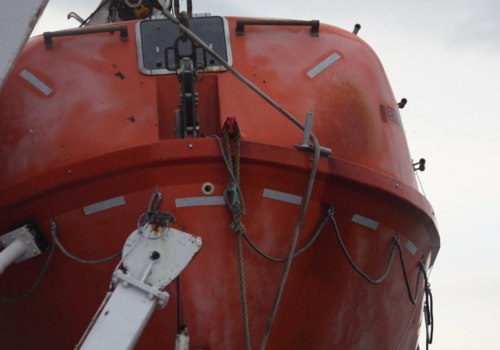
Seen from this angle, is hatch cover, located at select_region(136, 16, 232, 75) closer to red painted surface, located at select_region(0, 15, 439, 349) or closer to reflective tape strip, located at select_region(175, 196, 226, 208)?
red painted surface, located at select_region(0, 15, 439, 349)

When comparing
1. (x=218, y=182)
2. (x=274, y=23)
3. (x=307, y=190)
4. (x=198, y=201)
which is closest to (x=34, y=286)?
(x=198, y=201)

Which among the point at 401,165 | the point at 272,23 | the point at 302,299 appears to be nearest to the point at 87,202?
the point at 302,299

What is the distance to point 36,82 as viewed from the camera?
4.54 m

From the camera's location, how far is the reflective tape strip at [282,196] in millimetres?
4023

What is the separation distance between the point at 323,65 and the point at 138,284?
6.68ft

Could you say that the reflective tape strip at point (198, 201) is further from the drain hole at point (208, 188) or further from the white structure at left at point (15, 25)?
the white structure at left at point (15, 25)

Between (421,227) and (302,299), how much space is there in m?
1.04

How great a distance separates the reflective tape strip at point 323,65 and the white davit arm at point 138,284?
5.23 feet

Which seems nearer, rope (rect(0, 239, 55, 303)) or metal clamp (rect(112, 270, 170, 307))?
metal clamp (rect(112, 270, 170, 307))

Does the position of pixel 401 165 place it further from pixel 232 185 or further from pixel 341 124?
pixel 232 185

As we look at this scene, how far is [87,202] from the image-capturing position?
402cm

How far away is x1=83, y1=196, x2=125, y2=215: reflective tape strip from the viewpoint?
3984 mm

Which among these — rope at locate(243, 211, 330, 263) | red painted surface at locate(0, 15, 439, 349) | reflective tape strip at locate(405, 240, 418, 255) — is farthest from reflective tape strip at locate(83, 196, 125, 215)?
reflective tape strip at locate(405, 240, 418, 255)

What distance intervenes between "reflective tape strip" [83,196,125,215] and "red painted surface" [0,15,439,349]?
0.07 ft
